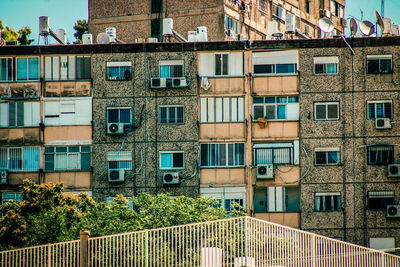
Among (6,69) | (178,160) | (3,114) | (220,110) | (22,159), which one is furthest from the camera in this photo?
(6,69)

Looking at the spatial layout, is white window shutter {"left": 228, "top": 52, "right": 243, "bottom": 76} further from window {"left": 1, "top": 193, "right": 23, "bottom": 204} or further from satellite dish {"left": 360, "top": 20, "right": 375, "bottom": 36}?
window {"left": 1, "top": 193, "right": 23, "bottom": 204}

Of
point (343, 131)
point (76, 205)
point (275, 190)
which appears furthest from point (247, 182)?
point (76, 205)

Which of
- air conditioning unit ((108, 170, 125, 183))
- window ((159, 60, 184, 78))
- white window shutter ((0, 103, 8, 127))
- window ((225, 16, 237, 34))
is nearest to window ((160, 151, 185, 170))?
air conditioning unit ((108, 170, 125, 183))

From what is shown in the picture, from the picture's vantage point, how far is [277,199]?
44.8 metres

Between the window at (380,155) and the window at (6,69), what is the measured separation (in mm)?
18613

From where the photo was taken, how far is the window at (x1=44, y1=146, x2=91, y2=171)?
45500 mm

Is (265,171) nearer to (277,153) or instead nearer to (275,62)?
(277,153)

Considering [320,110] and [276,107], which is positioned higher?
[276,107]

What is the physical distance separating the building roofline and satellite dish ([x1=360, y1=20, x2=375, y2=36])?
470mm

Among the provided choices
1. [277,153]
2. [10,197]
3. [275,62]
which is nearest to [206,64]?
[275,62]

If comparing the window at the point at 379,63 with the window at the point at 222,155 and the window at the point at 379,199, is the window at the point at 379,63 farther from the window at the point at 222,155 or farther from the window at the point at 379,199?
the window at the point at 222,155

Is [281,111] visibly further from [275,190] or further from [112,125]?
[112,125]

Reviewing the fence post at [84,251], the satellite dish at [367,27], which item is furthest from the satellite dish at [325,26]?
the fence post at [84,251]

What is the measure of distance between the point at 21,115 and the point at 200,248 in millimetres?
21478
